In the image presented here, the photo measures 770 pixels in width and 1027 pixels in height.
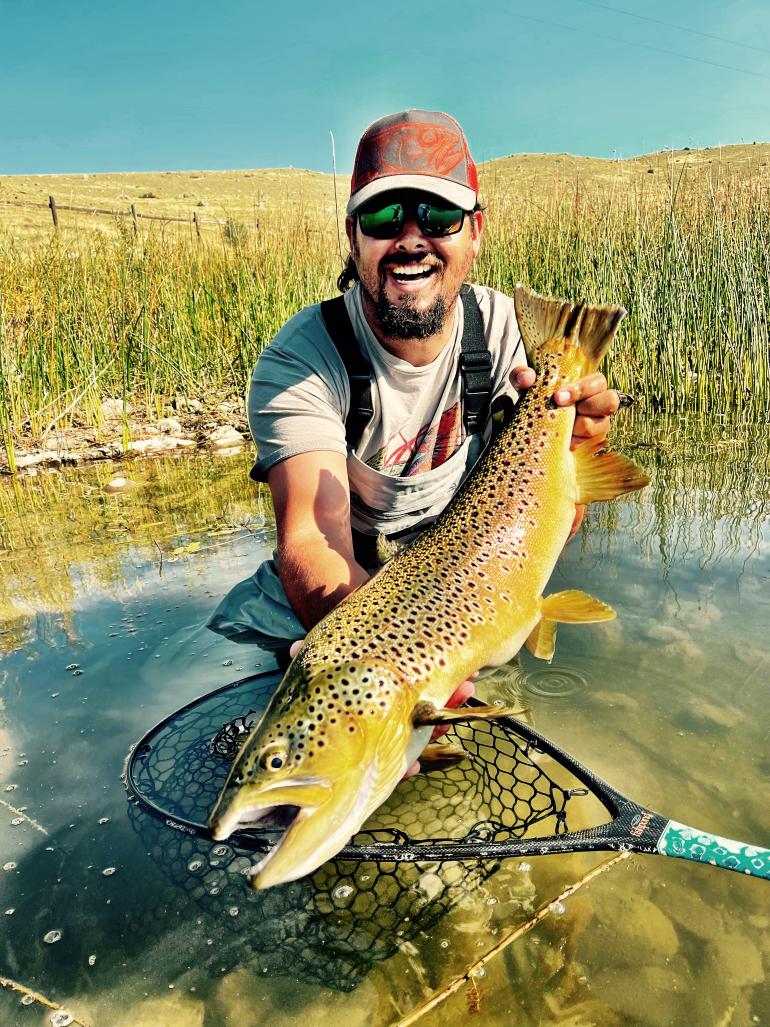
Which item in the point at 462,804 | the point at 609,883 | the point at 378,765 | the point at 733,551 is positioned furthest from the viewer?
the point at 733,551

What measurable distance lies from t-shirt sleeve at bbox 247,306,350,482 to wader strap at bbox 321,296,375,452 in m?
0.03

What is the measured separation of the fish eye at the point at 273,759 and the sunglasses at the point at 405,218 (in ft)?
7.82

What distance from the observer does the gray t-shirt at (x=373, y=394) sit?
3.16 metres

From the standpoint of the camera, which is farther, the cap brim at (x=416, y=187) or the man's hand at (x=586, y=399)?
the cap brim at (x=416, y=187)

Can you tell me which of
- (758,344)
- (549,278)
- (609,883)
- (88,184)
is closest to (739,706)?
(609,883)

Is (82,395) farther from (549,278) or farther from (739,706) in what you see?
(739,706)

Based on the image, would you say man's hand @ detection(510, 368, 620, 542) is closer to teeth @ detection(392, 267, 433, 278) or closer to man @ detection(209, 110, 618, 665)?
man @ detection(209, 110, 618, 665)

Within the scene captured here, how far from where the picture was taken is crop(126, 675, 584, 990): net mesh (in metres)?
2.16

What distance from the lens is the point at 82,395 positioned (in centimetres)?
842

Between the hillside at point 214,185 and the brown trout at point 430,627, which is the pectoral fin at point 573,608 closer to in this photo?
the brown trout at point 430,627

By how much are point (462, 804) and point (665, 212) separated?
7.95 metres

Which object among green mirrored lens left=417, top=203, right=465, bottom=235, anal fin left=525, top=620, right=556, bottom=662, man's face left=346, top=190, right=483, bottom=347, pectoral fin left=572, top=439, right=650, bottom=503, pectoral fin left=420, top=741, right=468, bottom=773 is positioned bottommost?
pectoral fin left=420, top=741, right=468, bottom=773

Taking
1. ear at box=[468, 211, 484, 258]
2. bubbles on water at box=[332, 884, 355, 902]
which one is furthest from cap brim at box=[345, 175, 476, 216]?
bubbles on water at box=[332, 884, 355, 902]

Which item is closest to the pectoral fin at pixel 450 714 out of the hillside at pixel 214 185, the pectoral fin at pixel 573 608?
the pectoral fin at pixel 573 608
